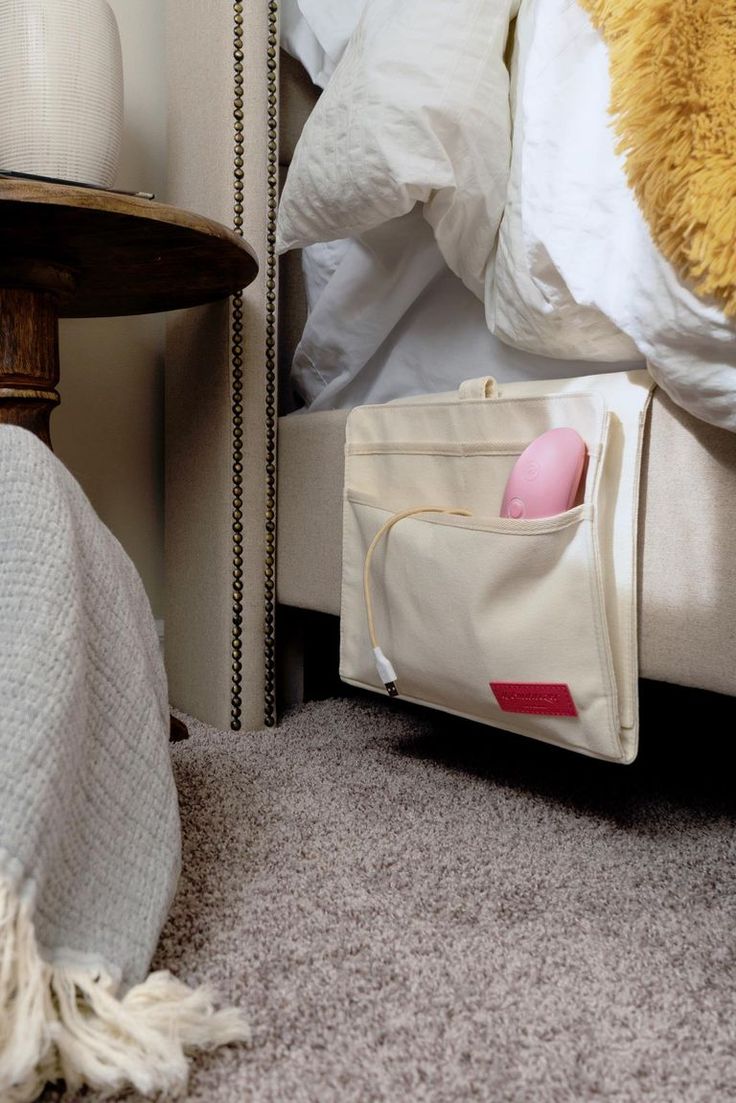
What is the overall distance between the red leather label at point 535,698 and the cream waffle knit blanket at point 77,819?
273mm

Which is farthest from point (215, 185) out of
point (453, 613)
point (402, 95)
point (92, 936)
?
point (92, 936)

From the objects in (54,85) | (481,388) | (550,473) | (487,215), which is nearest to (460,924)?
(550,473)

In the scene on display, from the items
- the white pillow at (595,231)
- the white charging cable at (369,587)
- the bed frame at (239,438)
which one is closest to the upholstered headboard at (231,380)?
the bed frame at (239,438)

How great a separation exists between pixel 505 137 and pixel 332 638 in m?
0.72

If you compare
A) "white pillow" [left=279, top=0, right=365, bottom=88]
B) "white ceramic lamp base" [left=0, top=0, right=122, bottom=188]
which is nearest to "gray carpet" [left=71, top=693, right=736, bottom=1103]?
"white ceramic lamp base" [left=0, top=0, right=122, bottom=188]

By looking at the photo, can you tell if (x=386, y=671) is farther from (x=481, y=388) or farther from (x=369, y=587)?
(x=481, y=388)

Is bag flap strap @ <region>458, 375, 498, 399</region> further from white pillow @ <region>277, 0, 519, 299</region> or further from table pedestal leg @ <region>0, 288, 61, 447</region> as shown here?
table pedestal leg @ <region>0, 288, 61, 447</region>

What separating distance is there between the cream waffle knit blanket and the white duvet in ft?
1.25

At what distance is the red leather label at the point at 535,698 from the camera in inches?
25.5

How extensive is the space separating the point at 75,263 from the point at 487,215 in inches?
15.6

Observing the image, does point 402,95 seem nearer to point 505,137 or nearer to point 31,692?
point 505,137

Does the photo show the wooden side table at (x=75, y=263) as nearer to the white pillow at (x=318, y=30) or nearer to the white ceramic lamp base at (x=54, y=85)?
the white ceramic lamp base at (x=54, y=85)

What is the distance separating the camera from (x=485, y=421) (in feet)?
2.44

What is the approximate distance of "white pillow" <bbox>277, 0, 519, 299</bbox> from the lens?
74 centimetres
